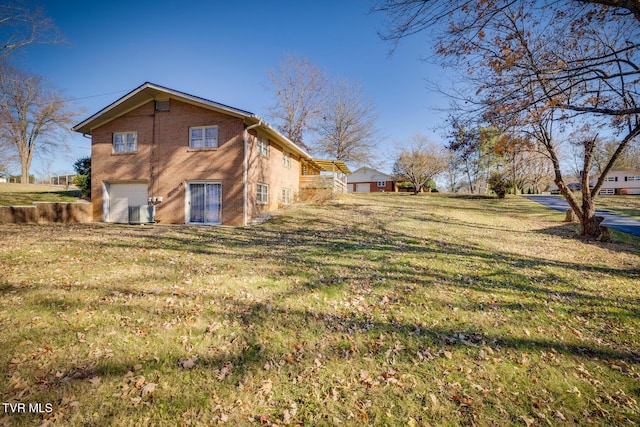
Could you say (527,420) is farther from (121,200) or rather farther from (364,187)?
(364,187)

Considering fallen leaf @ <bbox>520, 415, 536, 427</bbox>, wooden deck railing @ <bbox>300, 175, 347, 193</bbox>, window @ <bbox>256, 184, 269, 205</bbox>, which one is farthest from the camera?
wooden deck railing @ <bbox>300, 175, 347, 193</bbox>

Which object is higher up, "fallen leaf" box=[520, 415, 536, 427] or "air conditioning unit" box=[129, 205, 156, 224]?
"air conditioning unit" box=[129, 205, 156, 224]

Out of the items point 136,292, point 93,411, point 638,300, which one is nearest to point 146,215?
point 136,292

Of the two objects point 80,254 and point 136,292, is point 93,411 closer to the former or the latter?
point 136,292

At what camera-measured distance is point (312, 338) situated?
3.99m

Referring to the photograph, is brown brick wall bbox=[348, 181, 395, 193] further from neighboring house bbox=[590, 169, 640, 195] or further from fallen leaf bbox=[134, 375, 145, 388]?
fallen leaf bbox=[134, 375, 145, 388]

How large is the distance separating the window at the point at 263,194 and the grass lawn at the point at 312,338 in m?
7.98

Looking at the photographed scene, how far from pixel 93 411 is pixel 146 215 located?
13243mm

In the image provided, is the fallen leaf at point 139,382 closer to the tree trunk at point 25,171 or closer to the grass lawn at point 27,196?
the grass lawn at point 27,196

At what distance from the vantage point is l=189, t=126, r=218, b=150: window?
1393 cm

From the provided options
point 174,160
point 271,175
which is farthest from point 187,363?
point 271,175

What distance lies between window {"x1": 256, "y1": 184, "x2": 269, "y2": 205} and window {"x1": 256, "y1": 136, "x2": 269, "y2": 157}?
205 cm

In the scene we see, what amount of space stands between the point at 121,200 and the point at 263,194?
821 centimetres

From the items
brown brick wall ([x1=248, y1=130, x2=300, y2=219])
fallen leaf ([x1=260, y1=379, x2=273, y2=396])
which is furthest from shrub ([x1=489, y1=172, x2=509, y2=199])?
fallen leaf ([x1=260, y1=379, x2=273, y2=396])
